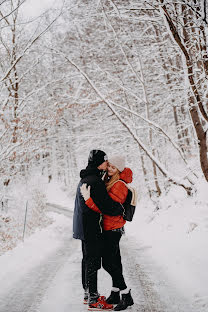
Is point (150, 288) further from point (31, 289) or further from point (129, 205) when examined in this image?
point (31, 289)

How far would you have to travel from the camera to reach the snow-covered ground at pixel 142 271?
314cm

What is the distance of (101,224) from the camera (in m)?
3.19

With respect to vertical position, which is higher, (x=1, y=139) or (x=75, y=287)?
(x=1, y=139)

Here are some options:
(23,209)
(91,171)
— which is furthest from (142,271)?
(23,209)

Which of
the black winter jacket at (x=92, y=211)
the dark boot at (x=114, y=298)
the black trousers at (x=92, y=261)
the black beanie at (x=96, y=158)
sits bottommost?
the dark boot at (x=114, y=298)

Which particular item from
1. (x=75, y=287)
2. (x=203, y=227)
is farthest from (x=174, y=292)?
(x=203, y=227)

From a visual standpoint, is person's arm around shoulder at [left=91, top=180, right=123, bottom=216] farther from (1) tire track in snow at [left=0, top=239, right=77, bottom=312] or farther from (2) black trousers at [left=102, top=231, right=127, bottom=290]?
(1) tire track in snow at [left=0, top=239, right=77, bottom=312]

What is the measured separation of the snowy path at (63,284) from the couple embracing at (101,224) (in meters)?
0.25

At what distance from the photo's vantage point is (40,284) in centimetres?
400

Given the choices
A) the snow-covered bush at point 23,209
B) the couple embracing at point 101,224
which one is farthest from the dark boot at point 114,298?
the snow-covered bush at point 23,209

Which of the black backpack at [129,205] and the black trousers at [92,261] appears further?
the black backpack at [129,205]

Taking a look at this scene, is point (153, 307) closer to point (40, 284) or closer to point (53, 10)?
point (40, 284)

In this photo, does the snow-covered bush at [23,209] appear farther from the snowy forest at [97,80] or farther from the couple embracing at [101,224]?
the couple embracing at [101,224]

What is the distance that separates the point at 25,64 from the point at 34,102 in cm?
261
